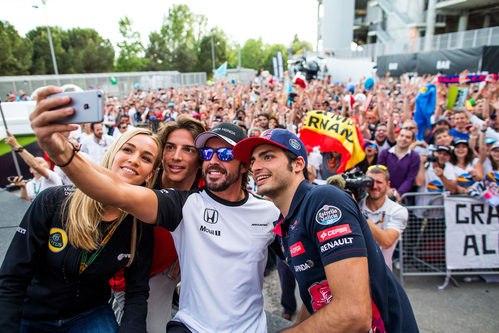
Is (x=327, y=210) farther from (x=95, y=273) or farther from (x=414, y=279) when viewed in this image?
(x=414, y=279)

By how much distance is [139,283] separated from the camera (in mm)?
2168

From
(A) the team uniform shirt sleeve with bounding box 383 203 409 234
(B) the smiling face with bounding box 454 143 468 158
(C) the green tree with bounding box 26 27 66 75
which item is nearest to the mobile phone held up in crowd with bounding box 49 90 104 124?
(A) the team uniform shirt sleeve with bounding box 383 203 409 234

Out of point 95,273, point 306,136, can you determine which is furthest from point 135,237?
point 306,136

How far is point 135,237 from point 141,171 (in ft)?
1.53

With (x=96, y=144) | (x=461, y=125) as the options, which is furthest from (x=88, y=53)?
(x=461, y=125)

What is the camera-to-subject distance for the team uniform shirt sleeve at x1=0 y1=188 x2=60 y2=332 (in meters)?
1.75

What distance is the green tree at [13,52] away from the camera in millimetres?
32781

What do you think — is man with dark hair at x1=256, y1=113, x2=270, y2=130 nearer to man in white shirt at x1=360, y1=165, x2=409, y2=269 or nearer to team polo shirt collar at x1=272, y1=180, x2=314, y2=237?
man in white shirt at x1=360, y1=165, x2=409, y2=269

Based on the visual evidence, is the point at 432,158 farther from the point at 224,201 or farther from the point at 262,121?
the point at 224,201

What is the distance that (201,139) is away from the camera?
242 centimetres

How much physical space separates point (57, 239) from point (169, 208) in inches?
28.5

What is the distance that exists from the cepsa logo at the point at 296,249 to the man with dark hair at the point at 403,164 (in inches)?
152

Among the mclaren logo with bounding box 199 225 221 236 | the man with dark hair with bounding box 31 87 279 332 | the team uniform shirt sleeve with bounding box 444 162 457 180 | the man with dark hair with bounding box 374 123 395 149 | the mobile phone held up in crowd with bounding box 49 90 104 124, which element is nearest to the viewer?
the mobile phone held up in crowd with bounding box 49 90 104 124

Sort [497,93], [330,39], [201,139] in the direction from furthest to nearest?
[330,39] < [497,93] < [201,139]
